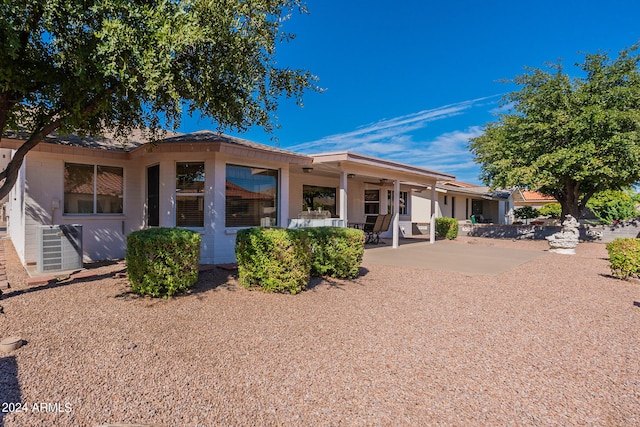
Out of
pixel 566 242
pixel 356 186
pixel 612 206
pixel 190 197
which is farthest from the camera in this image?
pixel 612 206

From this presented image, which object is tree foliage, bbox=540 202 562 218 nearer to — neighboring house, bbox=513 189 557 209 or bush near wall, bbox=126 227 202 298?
neighboring house, bbox=513 189 557 209

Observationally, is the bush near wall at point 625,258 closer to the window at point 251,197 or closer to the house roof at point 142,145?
the house roof at point 142,145

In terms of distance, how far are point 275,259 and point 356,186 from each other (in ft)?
35.7

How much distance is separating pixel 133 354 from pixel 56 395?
0.76m

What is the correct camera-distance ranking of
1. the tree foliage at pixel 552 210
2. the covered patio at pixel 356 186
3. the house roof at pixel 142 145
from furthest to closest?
the tree foliage at pixel 552 210 → the covered patio at pixel 356 186 → the house roof at pixel 142 145

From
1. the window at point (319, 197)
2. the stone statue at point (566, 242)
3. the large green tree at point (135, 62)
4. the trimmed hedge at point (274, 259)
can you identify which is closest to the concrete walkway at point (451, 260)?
the stone statue at point (566, 242)

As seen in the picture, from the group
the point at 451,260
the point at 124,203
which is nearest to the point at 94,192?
the point at 124,203

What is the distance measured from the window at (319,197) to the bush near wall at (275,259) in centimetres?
767

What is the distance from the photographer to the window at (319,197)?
13.7m

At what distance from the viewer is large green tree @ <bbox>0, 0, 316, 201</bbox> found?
429cm

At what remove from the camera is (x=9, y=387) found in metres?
2.77

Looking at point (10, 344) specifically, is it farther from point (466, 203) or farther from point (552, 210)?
point (552, 210)

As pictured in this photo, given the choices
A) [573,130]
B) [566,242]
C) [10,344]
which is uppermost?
[573,130]

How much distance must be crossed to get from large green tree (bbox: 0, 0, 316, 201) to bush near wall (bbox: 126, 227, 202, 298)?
6.47 feet
